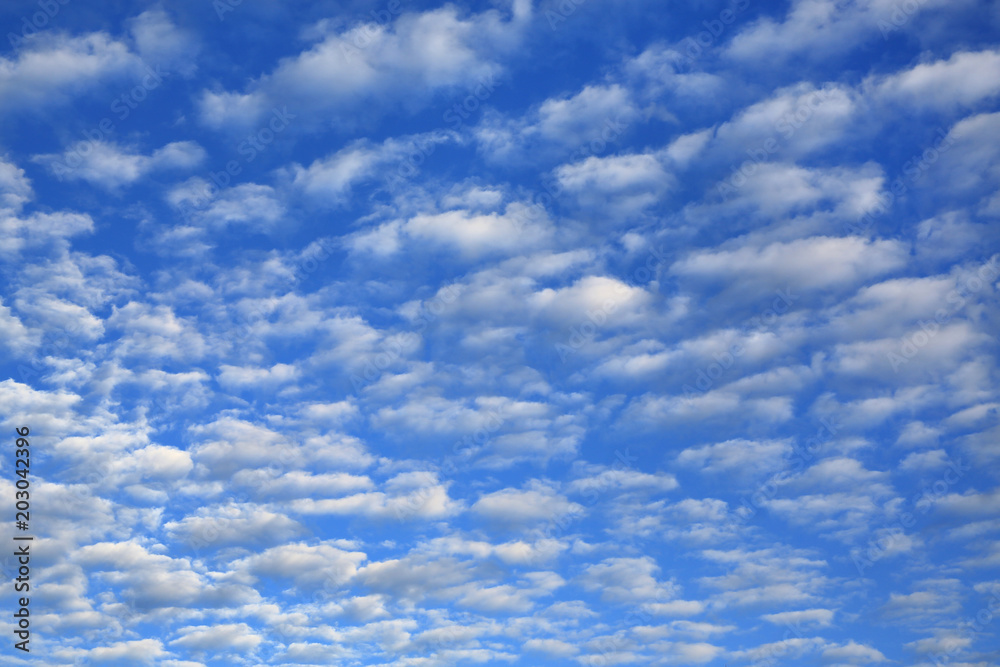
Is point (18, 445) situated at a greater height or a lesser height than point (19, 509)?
greater

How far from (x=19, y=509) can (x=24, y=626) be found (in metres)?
14.5

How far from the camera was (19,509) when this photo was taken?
68.2 meters

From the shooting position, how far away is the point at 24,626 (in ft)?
231

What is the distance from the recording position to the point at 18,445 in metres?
68.4

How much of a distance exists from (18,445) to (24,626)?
21.7 metres

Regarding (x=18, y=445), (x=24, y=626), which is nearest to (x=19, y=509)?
(x=18, y=445)

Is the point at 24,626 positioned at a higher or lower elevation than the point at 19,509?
lower

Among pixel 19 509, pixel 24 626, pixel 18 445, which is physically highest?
pixel 18 445

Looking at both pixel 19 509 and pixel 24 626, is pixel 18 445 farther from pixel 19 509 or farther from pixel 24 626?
pixel 24 626

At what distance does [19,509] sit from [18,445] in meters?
7.24
